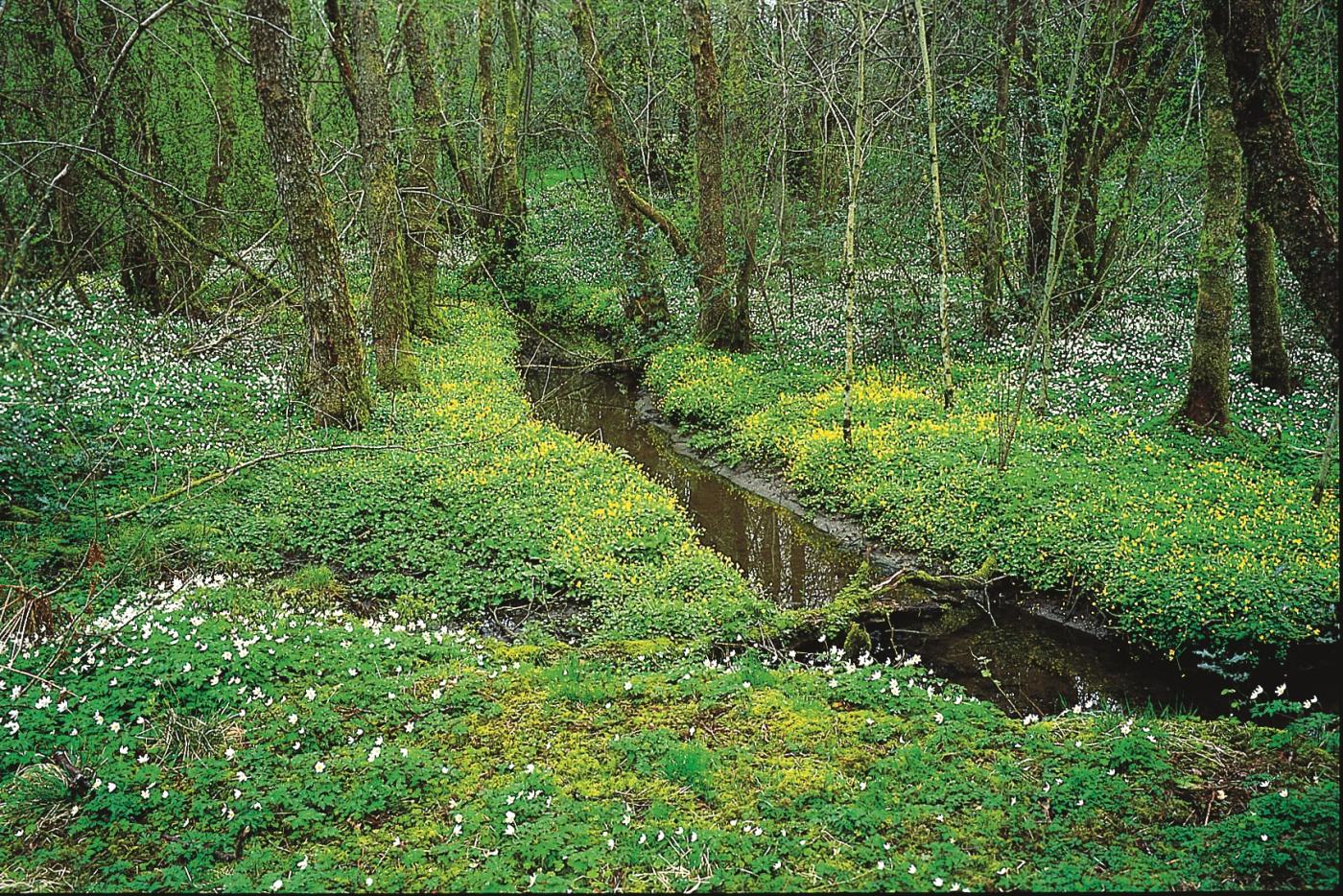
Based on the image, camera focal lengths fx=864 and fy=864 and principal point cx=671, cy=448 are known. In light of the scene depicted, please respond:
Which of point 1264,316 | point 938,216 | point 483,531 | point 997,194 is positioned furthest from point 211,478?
point 1264,316

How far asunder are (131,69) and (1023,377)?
1519cm

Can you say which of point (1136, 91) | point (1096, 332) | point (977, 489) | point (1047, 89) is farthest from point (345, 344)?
point (1136, 91)

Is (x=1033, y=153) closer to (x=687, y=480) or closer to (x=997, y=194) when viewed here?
(x=997, y=194)

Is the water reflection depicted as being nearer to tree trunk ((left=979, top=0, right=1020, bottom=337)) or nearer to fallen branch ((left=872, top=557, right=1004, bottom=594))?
fallen branch ((left=872, top=557, right=1004, bottom=594))

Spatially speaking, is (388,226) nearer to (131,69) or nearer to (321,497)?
(131,69)

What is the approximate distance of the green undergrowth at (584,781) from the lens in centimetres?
434

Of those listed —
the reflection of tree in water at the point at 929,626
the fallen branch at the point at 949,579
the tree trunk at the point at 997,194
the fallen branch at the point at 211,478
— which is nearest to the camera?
the reflection of tree in water at the point at 929,626

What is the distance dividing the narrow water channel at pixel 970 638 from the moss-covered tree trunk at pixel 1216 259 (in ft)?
14.1

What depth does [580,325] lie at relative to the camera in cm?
2228

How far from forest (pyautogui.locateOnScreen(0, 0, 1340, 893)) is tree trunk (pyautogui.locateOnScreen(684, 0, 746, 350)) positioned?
0.32ft

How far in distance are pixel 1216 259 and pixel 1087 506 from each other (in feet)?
12.1

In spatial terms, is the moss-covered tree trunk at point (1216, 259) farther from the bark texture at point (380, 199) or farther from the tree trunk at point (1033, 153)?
the bark texture at point (380, 199)

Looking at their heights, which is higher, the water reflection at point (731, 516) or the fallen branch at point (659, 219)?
the fallen branch at point (659, 219)

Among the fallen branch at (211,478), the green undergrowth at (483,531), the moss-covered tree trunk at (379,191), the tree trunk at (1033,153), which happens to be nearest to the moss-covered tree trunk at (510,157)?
the moss-covered tree trunk at (379,191)
